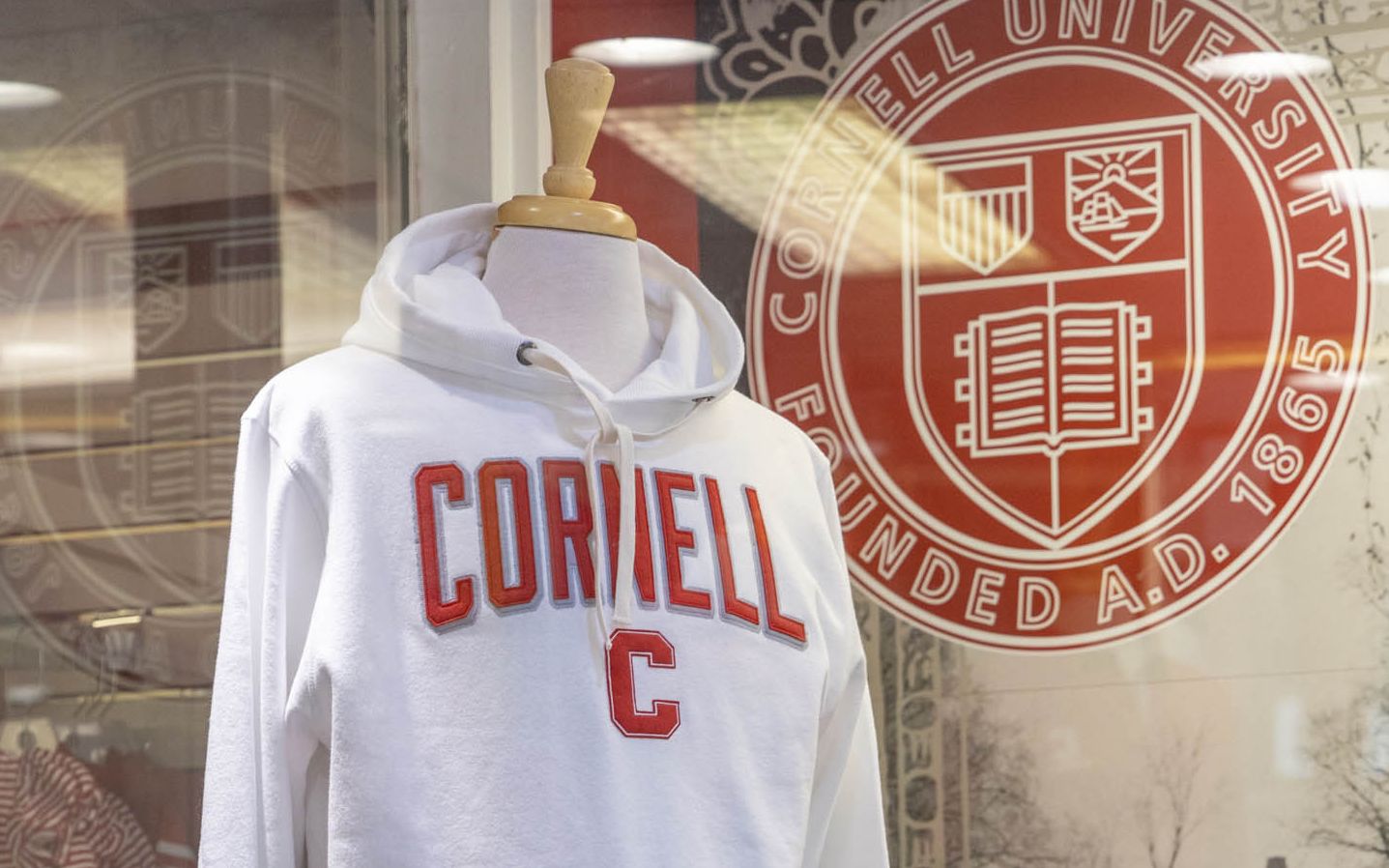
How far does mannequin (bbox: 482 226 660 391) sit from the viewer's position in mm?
1585

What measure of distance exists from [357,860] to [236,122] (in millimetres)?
845

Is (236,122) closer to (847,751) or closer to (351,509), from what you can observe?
(351,509)

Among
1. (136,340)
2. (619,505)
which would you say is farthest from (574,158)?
(136,340)

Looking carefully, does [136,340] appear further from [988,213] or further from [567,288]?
[988,213]

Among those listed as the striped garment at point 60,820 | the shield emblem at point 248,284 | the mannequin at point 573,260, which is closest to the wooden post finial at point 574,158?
the mannequin at point 573,260

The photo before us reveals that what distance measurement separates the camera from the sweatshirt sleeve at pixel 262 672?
1.38 metres

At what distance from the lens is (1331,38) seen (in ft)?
6.90

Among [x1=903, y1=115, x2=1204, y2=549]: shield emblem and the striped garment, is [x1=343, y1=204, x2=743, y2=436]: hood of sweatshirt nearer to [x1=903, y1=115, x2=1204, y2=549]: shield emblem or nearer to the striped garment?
the striped garment

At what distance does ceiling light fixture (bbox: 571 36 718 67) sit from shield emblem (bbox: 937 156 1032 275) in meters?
0.40

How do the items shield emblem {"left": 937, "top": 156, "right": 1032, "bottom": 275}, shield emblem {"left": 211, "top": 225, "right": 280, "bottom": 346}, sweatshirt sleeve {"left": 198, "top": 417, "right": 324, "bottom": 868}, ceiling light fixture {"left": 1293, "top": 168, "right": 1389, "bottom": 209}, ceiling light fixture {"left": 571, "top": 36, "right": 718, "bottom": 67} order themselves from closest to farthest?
sweatshirt sleeve {"left": 198, "top": 417, "right": 324, "bottom": 868} → shield emblem {"left": 211, "top": 225, "right": 280, "bottom": 346} → ceiling light fixture {"left": 1293, "top": 168, "right": 1389, "bottom": 209} → shield emblem {"left": 937, "top": 156, "right": 1032, "bottom": 275} → ceiling light fixture {"left": 571, "top": 36, "right": 718, "bottom": 67}

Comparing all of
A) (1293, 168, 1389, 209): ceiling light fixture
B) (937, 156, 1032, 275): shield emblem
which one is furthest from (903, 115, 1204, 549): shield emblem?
(1293, 168, 1389, 209): ceiling light fixture

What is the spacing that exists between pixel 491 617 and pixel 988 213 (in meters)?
1.04

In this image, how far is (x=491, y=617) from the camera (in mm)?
1442

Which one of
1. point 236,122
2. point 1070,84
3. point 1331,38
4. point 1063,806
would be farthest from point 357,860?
point 1331,38
